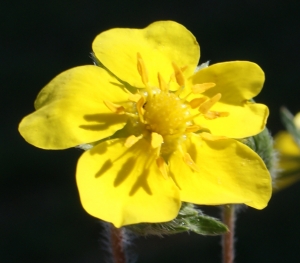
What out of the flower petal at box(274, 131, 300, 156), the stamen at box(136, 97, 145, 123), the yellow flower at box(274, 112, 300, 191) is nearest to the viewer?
the stamen at box(136, 97, 145, 123)

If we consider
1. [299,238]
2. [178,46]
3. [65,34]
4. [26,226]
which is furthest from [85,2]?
[178,46]

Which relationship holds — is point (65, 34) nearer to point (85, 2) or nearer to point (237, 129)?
point (85, 2)

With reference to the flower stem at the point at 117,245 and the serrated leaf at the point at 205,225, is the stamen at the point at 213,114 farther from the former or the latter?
the flower stem at the point at 117,245

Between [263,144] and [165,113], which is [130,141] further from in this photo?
[263,144]

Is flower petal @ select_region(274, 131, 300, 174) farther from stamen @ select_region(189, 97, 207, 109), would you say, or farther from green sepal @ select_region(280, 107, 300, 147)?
stamen @ select_region(189, 97, 207, 109)

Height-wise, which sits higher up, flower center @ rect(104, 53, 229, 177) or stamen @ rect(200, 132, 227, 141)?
flower center @ rect(104, 53, 229, 177)

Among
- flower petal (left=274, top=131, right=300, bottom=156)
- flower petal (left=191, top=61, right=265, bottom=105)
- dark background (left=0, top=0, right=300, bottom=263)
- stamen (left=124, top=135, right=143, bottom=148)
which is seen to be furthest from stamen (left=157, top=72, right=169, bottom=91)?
dark background (left=0, top=0, right=300, bottom=263)

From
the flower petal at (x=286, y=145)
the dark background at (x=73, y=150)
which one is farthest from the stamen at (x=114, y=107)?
the dark background at (x=73, y=150)
